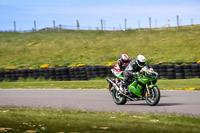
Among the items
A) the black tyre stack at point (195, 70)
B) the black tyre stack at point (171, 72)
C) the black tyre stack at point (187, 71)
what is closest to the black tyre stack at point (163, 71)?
the black tyre stack at point (171, 72)

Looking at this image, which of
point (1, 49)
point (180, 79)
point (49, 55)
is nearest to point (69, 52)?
point (49, 55)

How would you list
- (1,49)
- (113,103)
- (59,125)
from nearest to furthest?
1. (59,125)
2. (113,103)
3. (1,49)

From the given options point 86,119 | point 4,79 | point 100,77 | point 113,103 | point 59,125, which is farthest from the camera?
point 4,79

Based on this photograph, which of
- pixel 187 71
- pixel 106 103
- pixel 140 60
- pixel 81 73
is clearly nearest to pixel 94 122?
pixel 140 60

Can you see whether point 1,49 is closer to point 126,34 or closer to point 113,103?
point 126,34

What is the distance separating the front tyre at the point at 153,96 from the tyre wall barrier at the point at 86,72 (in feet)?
31.6

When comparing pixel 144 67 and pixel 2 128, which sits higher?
pixel 144 67

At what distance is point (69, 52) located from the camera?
35.4 meters

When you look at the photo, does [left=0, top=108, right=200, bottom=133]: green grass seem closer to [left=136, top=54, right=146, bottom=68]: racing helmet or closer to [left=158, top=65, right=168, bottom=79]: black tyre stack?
[left=136, top=54, right=146, bottom=68]: racing helmet

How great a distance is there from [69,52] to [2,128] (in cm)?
2838

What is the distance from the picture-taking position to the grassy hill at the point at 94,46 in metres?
30.3

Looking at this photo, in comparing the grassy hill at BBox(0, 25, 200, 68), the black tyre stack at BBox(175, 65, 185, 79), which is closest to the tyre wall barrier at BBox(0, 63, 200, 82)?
the black tyre stack at BBox(175, 65, 185, 79)

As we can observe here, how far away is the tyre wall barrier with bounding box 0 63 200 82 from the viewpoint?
19609 mm

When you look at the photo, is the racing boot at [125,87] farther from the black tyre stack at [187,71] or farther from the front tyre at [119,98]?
the black tyre stack at [187,71]
